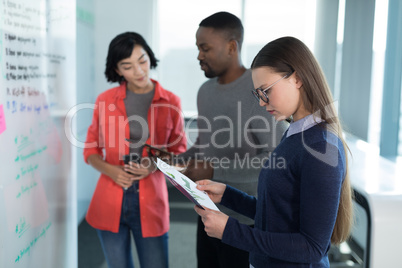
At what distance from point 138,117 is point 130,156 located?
0.75 feet

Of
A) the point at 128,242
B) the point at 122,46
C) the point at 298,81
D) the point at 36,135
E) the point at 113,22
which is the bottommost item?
the point at 128,242

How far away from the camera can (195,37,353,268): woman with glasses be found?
953 millimetres

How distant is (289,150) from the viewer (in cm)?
104

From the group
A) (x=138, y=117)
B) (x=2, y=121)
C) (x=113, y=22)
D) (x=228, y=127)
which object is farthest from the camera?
(x=113, y=22)

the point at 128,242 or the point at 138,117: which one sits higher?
the point at 138,117

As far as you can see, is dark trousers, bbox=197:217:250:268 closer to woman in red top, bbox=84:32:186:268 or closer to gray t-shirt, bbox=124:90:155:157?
woman in red top, bbox=84:32:186:268

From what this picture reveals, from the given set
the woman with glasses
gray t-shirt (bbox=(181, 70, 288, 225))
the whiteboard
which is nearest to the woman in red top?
the whiteboard

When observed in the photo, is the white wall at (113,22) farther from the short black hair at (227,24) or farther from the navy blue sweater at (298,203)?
the navy blue sweater at (298,203)

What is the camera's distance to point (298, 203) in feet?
3.40

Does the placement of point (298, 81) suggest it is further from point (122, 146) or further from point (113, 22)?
point (113, 22)

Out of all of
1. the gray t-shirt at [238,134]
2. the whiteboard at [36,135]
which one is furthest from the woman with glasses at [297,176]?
the whiteboard at [36,135]

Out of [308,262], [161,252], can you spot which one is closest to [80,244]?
[161,252]

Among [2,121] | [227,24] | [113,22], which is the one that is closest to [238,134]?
[227,24]

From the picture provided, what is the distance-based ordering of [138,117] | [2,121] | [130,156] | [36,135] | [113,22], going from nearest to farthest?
[2,121], [36,135], [130,156], [138,117], [113,22]
